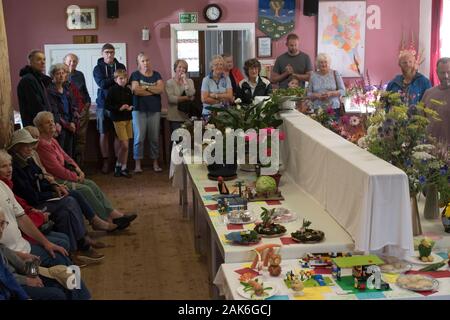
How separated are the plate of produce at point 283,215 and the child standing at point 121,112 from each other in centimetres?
424

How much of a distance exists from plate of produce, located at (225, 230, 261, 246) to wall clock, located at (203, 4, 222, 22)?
5898mm

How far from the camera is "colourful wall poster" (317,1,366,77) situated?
31.4 ft

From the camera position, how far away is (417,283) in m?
3.27

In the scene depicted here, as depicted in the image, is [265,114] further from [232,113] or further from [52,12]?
[52,12]

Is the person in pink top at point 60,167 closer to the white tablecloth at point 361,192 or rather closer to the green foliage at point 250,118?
the green foliage at point 250,118

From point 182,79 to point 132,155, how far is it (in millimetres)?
1324

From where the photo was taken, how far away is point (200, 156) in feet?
20.0

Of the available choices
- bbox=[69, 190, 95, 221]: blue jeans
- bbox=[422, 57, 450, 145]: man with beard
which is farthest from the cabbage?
bbox=[422, 57, 450, 145]: man with beard

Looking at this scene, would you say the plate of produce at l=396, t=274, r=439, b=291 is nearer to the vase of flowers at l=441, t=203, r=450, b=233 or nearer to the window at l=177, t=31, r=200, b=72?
the vase of flowers at l=441, t=203, r=450, b=233

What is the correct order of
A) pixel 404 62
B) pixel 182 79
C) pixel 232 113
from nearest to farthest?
pixel 232 113
pixel 404 62
pixel 182 79

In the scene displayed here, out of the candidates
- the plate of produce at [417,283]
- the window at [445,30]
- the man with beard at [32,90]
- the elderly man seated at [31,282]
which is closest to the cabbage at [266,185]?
the elderly man seated at [31,282]

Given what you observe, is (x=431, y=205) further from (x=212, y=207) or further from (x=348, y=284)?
(x=212, y=207)

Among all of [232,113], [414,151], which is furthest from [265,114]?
[414,151]

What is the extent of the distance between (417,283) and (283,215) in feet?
3.89
